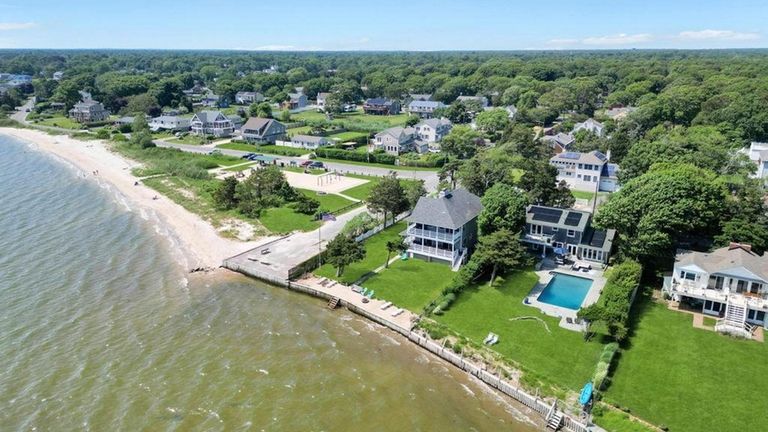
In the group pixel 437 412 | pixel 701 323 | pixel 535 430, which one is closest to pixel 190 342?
pixel 437 412

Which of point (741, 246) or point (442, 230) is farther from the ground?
point (741, 246)

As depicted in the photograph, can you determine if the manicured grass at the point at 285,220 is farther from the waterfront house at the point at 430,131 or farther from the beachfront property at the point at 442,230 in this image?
the waterfront house at the point at 430,131

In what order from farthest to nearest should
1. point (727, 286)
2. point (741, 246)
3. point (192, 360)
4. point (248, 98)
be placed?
1. point (248, 98)
2. point (741, 246)
3. point (727, 286)
4. point (192, 360)

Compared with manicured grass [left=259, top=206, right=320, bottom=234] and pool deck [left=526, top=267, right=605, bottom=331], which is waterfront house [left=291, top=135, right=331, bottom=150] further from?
pool deck [left=526, top=267, right=605, bottom=331]

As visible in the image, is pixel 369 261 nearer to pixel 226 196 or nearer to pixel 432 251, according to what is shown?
pixel 432 251

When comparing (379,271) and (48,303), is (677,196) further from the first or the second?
(48,303)

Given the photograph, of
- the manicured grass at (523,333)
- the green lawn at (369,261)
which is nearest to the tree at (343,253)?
the green lawn at (369,261)

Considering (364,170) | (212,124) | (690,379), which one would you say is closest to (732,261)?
(690,379)
